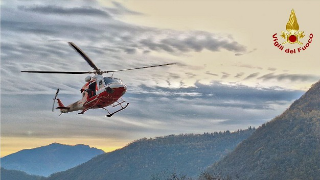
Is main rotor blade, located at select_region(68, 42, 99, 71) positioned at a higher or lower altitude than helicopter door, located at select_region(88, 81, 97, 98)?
higher

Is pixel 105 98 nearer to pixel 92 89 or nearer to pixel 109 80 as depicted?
pixel 109 80

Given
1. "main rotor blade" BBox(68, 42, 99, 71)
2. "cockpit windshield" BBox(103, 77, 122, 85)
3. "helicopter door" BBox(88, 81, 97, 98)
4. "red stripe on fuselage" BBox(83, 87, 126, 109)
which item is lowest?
"red stripe on fuselage" BBox(83, 87, 126, 109)

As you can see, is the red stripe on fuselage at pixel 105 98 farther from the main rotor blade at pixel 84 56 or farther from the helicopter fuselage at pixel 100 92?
the main rotor blade at pixel 84 56

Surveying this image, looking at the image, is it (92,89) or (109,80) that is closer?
(109,80)

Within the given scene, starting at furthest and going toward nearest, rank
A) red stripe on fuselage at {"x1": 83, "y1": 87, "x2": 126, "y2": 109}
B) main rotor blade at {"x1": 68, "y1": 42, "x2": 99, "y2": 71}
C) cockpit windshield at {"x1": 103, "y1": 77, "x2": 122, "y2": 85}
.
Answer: main rotor blade at {"x1": 68, "y1": 42, "x2": 99, "y2": 71}
cockpit windshield at {"x1": 103, "y1": 77, "x2": 122, "y2": 85}
red stripe on fuselage at {"x1": 83, "y1": 87, "x2": 126, "y2": 109}

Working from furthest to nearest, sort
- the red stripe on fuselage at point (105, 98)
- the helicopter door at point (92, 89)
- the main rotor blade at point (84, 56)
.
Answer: the main rotor blade at point (84, 56)
the helicopter door at point (92, 89)
the red stripe on fuselage at point (105, 98)

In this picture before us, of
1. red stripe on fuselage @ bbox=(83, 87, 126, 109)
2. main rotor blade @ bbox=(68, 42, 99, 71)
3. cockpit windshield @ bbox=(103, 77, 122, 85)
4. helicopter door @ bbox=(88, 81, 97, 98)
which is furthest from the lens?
main rotor blade @ bbox=(68, 42, 99, 71)

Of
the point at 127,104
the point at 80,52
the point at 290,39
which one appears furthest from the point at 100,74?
the point at 290,39

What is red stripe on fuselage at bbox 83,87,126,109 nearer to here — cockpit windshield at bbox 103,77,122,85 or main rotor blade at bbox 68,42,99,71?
cockpit windshield at bbox 103,77,122,85

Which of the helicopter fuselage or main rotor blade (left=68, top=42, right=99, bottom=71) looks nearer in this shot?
the helicopter fuselage

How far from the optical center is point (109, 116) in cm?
4934

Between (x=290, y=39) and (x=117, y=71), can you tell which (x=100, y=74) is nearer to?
(x=117, y=71)

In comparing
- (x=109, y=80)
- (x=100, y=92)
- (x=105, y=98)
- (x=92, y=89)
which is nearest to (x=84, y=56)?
(x=92, y=89)

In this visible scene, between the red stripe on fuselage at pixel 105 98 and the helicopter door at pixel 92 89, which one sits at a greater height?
the helicopter door at pixel 92 89
